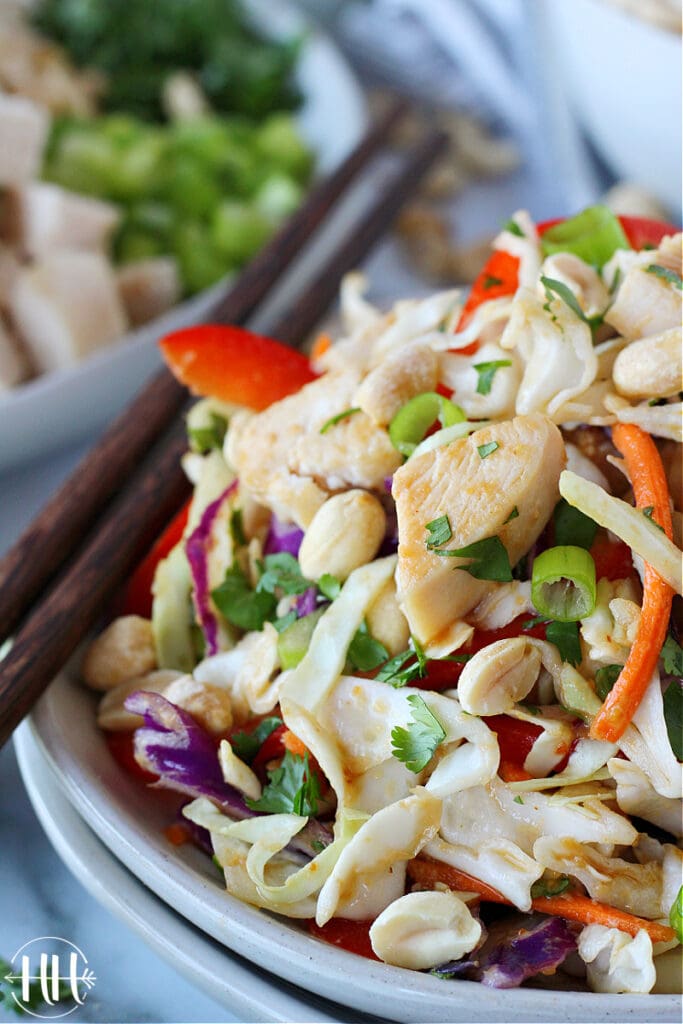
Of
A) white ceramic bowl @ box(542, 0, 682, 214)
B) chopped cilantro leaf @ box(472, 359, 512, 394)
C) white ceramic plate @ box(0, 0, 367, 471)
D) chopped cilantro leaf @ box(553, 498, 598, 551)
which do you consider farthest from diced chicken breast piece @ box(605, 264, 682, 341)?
white ceramic plate @ box(0, 0, 367, 471)

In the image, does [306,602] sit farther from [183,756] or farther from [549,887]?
[549,887]

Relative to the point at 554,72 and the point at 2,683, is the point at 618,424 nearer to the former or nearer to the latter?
the point at 2,683

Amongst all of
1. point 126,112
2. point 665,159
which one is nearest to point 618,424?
point 665,159

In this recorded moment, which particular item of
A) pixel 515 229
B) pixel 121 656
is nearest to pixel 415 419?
pixel 515 229

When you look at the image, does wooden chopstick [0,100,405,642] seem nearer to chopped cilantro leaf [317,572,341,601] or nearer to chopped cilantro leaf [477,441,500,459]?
chopped cilantro leaf [317,572,341,601]

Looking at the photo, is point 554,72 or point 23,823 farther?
point 554,72

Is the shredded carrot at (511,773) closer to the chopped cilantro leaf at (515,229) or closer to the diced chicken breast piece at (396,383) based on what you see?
the diced chicken breast piece at (396,383)
